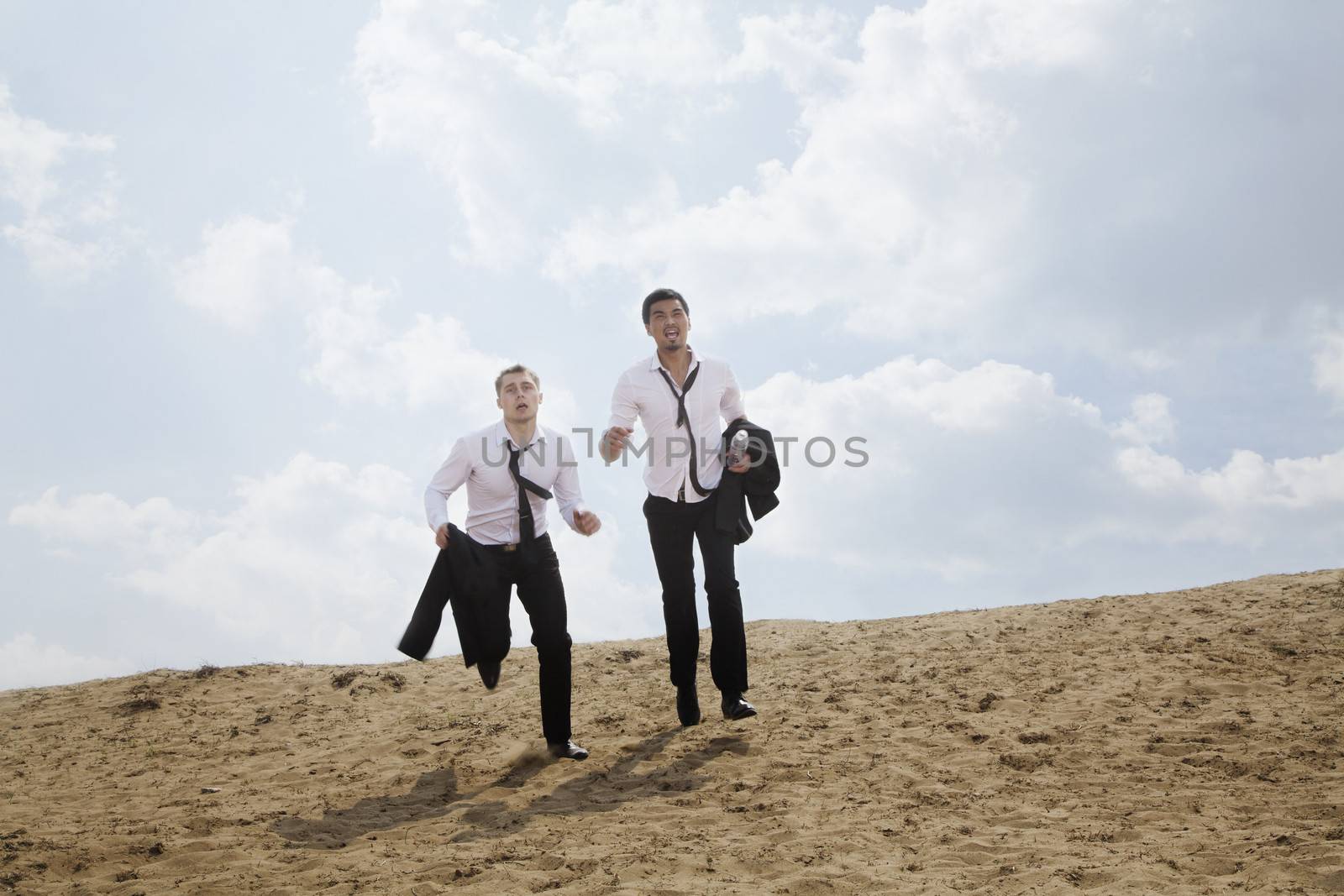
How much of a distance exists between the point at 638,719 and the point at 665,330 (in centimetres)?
348

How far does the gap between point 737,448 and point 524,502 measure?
1538 millimetres

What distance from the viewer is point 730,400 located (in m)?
7.50

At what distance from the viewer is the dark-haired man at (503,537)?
686 centimetres

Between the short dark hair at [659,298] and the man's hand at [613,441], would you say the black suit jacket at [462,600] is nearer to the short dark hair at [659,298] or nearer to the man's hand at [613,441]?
the man's hand at [613,441]

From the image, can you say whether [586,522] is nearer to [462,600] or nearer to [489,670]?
[462,600]

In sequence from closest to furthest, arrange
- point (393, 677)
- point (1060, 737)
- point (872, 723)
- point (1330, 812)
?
point (1330, 812) < point (1060, 737) < point (872, 723) < point (393, 677)

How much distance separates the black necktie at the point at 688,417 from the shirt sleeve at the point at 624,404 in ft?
0.80

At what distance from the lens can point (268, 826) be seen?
6.57m

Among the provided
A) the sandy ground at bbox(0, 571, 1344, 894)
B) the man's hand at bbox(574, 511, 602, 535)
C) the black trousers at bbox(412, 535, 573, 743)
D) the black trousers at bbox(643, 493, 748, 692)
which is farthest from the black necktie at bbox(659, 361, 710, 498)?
the sandy ground at bbox(0, 571, 1344, 894)

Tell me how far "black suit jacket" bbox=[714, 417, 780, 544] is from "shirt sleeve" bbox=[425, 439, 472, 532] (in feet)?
5.80

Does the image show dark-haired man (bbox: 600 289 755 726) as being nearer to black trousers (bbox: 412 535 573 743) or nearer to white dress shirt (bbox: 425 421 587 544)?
white dress shirt (bbox: 425 421 587 544)

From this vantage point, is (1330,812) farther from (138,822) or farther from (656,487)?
(138,822)

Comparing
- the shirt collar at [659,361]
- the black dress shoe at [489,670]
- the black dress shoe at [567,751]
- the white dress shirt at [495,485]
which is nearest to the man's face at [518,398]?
the white dress shirt at [495,485]

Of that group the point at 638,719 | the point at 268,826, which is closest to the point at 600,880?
the point at 268,826
